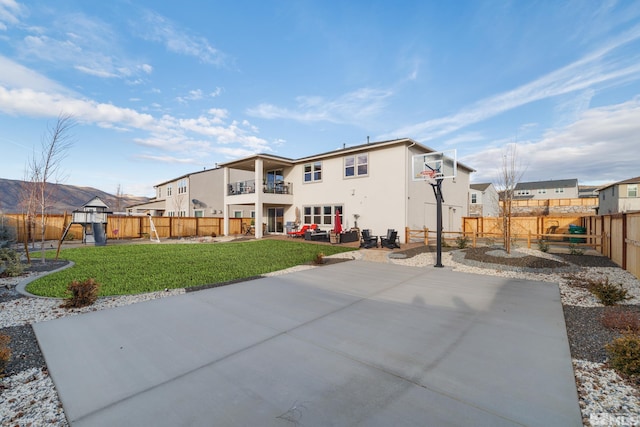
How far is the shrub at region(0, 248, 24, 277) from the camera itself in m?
8.12

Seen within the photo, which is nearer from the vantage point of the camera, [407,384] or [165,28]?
[407,384]

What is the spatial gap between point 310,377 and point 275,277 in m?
5.30

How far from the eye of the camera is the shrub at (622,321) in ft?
13.0

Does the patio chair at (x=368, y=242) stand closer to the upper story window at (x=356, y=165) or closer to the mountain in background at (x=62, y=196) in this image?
the upper story window at (x=356, y=165)

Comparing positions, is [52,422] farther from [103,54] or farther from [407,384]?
[103,54]

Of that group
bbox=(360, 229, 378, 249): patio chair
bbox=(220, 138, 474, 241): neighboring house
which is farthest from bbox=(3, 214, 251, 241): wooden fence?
bbox=(360, 229, 378, 249): patio chair

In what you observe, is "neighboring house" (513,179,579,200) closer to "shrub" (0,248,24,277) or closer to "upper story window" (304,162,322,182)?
"upper story window" (304,162,322,182)

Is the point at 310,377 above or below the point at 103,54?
below

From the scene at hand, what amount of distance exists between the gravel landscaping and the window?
9880mm

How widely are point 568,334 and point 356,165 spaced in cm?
1501

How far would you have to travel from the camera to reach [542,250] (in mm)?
12312

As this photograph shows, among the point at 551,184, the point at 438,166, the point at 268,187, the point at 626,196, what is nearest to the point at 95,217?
the point at 268,187

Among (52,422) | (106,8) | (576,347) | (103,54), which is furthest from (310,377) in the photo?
(103,54)

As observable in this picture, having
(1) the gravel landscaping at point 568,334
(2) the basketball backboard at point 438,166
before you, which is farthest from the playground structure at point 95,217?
(2) the basketball backboard at point 438,166
